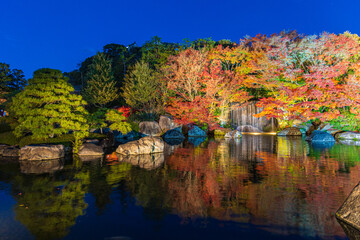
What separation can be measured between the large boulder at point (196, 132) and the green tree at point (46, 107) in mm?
16381

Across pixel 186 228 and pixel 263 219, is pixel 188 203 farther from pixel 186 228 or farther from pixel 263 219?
pixel 263 219

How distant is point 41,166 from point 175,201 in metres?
8.18

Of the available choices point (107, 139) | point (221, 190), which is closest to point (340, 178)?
point (221, 190)

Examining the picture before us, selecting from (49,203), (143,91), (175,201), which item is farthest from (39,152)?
(143,91)

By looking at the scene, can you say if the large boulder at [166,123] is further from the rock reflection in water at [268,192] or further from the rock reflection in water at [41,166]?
the rock reflection in water at [268,192]

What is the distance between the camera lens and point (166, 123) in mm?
28719

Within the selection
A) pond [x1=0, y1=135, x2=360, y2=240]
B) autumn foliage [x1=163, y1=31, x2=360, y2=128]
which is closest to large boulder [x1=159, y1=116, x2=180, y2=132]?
autumn foliage [x1=163, y1=31, x2=360, y2=128]

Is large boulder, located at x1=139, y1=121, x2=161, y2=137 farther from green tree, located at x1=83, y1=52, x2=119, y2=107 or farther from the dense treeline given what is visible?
green tree, located at x1=83, y1=52, x2=119, y2=107

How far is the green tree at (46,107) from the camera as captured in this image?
13.8 m

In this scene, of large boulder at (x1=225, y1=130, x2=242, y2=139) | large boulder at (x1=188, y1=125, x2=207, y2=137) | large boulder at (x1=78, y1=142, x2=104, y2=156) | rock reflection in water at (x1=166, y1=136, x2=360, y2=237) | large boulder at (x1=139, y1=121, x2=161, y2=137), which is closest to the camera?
rock reflection in water at (x1=166, y1=136, x2=360, y2=237)

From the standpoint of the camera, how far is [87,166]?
10852 millimetres

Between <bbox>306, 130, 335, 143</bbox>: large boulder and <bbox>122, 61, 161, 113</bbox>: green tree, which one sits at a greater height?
<bbox>122, 61, 161, 113</bbox>: green tree

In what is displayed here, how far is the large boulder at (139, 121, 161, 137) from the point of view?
89.8ft

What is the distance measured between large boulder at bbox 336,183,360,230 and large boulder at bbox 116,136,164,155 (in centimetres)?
1128
